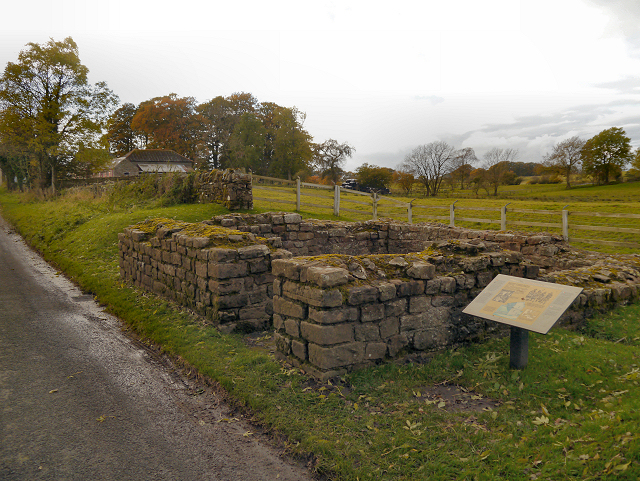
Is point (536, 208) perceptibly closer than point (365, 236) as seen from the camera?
No

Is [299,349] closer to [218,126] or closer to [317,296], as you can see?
[317,296]

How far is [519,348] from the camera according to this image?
5086 millimetres

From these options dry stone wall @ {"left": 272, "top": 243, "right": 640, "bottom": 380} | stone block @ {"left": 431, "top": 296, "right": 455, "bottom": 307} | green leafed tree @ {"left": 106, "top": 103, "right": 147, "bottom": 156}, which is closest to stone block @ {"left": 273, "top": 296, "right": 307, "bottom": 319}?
dry stone wall @ {"left": 272, "top": 243, "right": 640, "bottom": 380}

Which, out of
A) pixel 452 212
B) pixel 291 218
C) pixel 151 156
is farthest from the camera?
pixel 151 156

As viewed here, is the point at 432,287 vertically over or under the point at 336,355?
over

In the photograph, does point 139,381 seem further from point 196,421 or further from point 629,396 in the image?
point 629,396

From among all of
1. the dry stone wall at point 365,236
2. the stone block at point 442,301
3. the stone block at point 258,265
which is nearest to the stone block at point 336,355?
the stone block at point 442,301

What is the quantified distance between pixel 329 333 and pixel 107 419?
8.94 feet

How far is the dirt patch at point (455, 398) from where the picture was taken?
14.7ft

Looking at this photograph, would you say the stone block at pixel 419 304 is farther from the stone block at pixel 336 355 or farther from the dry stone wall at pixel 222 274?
the dry stone wall at pixel 222 274

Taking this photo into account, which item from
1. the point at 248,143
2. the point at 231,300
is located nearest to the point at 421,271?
the point at 231,300

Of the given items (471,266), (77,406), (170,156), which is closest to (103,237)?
(77,406)

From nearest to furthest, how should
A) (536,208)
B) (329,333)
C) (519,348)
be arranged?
(329,333) → (519,348) → (536,208)

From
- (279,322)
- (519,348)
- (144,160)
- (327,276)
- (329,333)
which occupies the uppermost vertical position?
(144,160)
